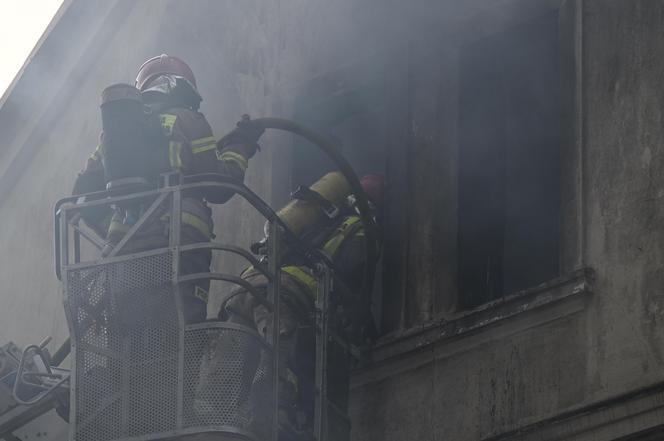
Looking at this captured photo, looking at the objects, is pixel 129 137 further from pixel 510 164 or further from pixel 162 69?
pixel 510 164

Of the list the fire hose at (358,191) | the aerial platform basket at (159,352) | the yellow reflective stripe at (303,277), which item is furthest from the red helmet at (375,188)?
the aerial platform basket at (159,352)

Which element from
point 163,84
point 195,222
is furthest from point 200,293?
point 163,84

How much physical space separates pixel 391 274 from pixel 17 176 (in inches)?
242

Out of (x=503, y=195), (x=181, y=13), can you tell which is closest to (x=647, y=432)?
(x=503, y=195)

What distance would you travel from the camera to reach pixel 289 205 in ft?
44.1

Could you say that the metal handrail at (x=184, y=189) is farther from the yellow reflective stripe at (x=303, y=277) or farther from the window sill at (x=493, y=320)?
the window sill at (x=493, y=320)

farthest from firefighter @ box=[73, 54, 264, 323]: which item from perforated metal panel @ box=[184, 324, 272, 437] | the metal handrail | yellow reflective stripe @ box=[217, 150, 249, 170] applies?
perforated metal panel @ box=[184, 324, 272, 437]

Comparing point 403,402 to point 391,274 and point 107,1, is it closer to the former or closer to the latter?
point 391,274

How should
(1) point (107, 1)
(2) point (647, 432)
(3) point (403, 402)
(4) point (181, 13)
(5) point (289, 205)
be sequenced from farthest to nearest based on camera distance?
(1) point (107, 1), (4) point (181, 13), (5) point (289, 205), (3) point (403, 402), (2) point (647, 432)

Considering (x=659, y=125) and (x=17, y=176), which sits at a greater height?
(x=17, y=176)

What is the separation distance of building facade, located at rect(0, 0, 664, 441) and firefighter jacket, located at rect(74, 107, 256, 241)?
4.50ft

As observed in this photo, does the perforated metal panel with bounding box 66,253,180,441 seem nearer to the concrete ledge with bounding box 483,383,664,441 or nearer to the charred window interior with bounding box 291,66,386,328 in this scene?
the concrete ledge with bounding box 483,383,664,441

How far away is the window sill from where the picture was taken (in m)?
11.8

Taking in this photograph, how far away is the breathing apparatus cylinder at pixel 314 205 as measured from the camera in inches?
522
